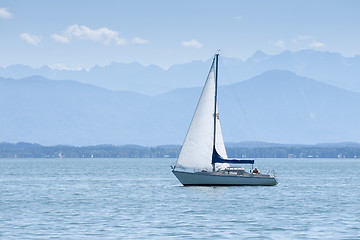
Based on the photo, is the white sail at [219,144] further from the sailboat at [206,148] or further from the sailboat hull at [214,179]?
the sailboat hull at [214,179]

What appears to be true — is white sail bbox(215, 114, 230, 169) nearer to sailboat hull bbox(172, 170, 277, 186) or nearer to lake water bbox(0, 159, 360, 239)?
sailboat hull bbox(172, 170, 277, 186)

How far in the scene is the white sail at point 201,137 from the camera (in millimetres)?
79625

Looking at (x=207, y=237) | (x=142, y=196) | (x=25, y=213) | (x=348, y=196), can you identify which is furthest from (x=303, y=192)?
(x=207, y=237)

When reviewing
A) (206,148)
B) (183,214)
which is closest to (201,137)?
(206,148)

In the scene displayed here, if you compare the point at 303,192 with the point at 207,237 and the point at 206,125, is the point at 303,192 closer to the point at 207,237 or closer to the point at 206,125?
the point at 206,125

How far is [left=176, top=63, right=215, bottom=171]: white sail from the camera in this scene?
7962cm

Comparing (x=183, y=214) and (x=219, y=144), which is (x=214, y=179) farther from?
(x=183, y=214)

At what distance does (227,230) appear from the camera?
156 ft

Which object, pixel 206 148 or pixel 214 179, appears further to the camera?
pixel 206 148

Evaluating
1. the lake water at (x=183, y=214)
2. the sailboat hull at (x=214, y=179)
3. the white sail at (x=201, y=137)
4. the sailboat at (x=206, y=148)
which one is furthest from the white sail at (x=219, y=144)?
the lake water at (x=183, y=214)

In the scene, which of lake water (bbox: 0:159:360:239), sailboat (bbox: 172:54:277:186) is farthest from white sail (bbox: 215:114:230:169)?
lake water (bbox: 0:159:360:239)

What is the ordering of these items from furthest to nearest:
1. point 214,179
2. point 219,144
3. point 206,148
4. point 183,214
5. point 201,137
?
1. point 219,144
2. point 206,148
3. point 201,137
4. point 214,179
5. point 183,214

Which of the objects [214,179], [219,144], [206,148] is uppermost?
[219,144]

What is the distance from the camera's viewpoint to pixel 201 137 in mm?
79812
